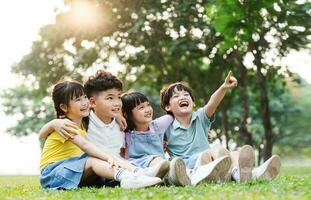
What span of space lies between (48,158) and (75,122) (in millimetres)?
460

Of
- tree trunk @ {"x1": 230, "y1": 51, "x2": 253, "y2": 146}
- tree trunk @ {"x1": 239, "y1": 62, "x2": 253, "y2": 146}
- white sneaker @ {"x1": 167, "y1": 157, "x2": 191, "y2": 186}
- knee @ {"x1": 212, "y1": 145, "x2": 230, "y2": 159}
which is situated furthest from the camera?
tree trunk @ {"x1": 239, "y1": 62, "x2": 253, "y2": 146}

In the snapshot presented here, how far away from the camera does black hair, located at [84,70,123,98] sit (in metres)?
6.47

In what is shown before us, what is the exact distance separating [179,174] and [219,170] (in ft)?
1.39

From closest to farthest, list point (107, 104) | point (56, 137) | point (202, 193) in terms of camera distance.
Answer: point (202, 193), point (56, 137), point (107, 104)

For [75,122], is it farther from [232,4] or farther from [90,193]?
[232,4]

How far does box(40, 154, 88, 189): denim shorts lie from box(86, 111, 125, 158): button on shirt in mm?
381

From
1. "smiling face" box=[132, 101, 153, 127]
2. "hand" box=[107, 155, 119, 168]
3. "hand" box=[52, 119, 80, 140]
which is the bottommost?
"hand" box=[107, 155, 119, 168]

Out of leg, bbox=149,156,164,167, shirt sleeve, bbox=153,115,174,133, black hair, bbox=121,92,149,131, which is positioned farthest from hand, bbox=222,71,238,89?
leg, bbox=149,156,164,167

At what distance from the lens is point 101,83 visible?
647 centimetres

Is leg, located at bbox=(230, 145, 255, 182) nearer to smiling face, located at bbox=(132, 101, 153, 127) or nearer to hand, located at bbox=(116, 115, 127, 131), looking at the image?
smiling face, located at bbox=(132, 101, 153, 127)

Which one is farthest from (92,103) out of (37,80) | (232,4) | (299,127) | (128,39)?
(299,127)

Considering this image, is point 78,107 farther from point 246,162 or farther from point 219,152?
point 246,162

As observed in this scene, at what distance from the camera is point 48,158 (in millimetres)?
6227

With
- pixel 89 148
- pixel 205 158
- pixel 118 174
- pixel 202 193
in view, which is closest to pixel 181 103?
pixel 205 158
